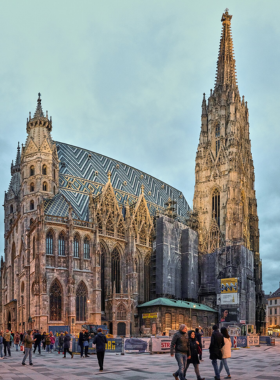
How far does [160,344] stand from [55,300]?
23.8m

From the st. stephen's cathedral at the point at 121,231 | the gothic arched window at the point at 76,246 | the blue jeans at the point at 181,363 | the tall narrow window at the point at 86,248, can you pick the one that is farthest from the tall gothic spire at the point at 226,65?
the blue jeans at the point at 181,363

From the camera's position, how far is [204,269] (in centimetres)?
7200

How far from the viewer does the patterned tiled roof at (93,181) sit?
5919cm

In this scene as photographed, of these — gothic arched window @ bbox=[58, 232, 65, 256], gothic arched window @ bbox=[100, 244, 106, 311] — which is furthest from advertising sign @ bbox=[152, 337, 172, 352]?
gothic arched window @ bbox=[100, 244, 106, 311]

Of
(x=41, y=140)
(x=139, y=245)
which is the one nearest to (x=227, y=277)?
(x=139, y=245)

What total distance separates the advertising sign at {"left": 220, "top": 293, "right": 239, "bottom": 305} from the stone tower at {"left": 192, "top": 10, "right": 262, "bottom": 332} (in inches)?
123

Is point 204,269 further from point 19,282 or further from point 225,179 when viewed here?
point 19,282

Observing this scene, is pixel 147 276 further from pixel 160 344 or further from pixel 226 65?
pixel 226 65

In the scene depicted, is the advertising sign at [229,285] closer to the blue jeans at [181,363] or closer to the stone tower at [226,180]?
the stone tower at [226,180]

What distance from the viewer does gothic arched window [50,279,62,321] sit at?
49278 millimetres

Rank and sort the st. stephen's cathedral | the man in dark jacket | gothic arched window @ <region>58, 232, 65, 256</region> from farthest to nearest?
gothic arched window @ <region>58, 232, 65, 256</region>, the st. stephen's cathedral, the man in dark jacket

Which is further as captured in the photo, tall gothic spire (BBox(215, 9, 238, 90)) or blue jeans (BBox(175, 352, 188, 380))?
tall gothic spire (BBox(215, 9, 238, 90))

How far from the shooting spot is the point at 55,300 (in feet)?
164

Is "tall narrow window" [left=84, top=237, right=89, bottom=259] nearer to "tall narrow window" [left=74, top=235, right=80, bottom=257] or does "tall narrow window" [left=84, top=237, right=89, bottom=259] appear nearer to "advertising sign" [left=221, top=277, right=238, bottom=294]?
"tall narrow window" [left=74, top=235, right=80, bottom=257]
